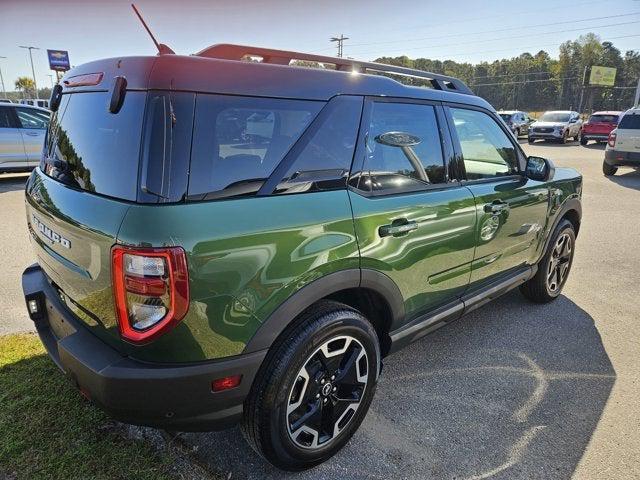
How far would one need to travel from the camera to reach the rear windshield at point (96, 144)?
1723 mm

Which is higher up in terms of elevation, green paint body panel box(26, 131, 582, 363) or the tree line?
the tree line

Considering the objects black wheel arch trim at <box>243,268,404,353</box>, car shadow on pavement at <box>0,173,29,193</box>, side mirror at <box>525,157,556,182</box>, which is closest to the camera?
black wheel arch trim at <box>243,268,404,353</box>

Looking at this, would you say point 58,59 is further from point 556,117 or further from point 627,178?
point 627,178

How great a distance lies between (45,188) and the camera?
229 cm

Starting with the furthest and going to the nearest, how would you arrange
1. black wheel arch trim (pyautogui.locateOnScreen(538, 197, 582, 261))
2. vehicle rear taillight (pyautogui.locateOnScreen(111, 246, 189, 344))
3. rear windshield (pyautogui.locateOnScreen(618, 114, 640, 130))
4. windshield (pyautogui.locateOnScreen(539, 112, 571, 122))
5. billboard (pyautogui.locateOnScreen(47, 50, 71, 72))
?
1. billboard (pyautogui.locateOnScreen(47, 50, 71, 72))
2. windshield (pyautogui.locateOnScreen(539, 112, 571, 122))
3. rear windshield (pyautogui.locateOnScreen(618, 114, 640, 130))
4. black wheel arch trim (pyautogui.locateOnScreen(538, 197, 582, 261))
5. vehicle rear taillight (pyautogui.locateOnScreen(111, 246, 189, 344))

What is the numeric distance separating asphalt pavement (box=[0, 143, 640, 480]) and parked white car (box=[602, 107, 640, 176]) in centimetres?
902

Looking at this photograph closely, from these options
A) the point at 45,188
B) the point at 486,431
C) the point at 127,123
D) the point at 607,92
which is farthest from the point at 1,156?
the point at 607,92

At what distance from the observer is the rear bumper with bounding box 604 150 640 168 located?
465 inches

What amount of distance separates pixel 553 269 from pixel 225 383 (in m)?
3.56

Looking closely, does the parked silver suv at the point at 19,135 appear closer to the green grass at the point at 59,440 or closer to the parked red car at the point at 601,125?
the green grass at the point at 59,440

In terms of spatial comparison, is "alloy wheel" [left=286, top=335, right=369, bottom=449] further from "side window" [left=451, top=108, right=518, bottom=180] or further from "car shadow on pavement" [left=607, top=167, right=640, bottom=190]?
"car shadow on pavement" [left=607, top=167, right=640, bottom=190]

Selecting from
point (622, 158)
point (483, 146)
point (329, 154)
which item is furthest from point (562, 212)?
point (622, 158)

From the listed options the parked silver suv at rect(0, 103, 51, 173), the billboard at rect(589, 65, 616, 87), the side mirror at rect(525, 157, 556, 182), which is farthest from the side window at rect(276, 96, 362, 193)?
the billboard at rect(589, 65, 616, 87)

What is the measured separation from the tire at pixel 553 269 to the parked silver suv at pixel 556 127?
69.5 ft
